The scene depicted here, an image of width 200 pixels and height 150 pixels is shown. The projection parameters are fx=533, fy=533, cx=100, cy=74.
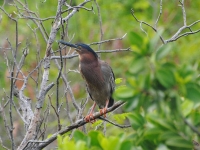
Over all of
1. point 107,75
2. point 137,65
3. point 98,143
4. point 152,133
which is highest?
point 137,65

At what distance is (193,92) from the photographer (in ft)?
7.49

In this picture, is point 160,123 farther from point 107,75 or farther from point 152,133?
point 107,75

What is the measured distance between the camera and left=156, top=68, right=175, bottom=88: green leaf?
220 centimetres

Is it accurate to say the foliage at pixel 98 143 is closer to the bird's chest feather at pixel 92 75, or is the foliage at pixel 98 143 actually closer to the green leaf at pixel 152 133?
the green leaf at pixel 152 133

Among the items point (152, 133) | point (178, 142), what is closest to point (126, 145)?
point (152, 133)

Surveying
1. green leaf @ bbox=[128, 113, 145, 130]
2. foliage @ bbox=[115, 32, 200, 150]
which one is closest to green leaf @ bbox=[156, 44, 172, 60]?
foliage @ bbox=[115, 32, 200, 150]

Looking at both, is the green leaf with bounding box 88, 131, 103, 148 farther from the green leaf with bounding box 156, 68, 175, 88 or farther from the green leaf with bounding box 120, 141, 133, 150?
the green leaf with bounding box 156, 68, 175, 88

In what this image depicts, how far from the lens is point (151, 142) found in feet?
8.52

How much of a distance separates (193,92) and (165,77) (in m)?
0.16

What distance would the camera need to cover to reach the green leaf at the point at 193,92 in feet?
7.45

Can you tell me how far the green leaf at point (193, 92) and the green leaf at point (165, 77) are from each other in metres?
Answer: 0.09

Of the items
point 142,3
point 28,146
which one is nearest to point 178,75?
point 28,146

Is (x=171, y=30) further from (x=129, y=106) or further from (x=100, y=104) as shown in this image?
(x=129, y=106)

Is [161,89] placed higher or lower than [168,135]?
higher
